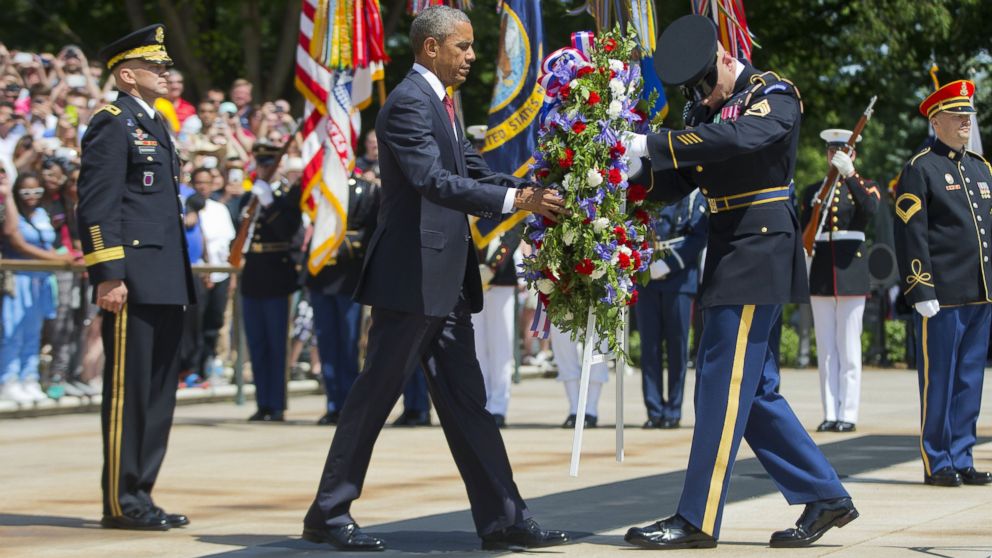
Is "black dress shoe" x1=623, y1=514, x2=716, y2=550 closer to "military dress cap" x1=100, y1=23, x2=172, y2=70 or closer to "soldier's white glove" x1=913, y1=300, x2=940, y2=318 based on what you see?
"soldier's white glove" x1=913, y1=300, x2=940, y2=318

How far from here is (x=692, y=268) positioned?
42.7ft

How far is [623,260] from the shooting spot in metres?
6.75

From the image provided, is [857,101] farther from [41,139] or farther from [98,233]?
[98,233]

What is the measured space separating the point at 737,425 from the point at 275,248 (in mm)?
7948

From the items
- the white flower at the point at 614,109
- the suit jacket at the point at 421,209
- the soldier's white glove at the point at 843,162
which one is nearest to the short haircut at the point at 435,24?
the suit jacket at the point at 421,209

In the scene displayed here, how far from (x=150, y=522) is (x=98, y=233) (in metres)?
1.34

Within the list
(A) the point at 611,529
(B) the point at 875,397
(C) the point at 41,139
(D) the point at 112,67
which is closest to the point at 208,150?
(C) the point at 41,139

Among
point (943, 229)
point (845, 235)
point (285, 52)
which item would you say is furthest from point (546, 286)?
point (285, 52)

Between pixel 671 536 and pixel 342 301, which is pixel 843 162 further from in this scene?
pixel 671 536

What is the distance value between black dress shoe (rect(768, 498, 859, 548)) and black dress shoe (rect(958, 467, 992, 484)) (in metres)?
2.35

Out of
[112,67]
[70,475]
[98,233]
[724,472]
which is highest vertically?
[112,67]

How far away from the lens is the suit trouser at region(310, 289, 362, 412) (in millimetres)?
13797

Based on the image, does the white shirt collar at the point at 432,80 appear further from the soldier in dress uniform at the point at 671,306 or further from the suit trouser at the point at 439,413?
the soldier in dress uniform at the point at 671,306

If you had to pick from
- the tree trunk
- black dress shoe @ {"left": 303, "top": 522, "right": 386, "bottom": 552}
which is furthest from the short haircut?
the tree trunk
